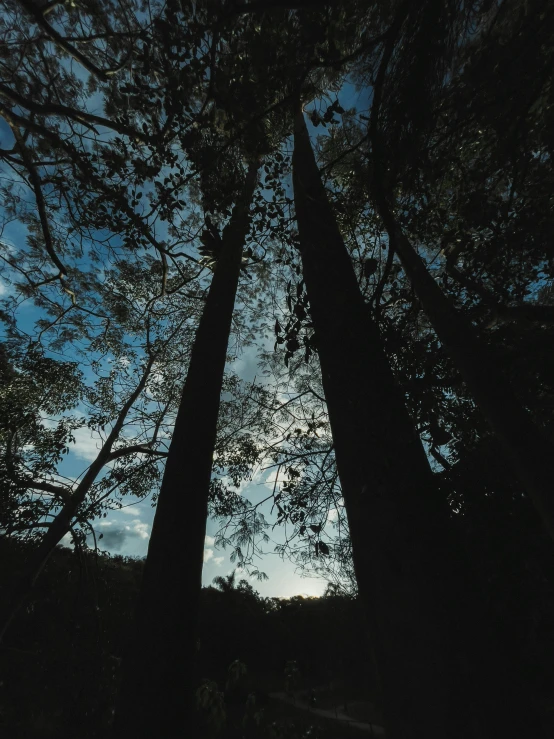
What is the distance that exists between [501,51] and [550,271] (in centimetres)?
180

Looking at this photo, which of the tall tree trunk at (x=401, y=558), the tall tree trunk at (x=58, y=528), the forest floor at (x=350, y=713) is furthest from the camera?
the forest floor at (x=350, y=713)

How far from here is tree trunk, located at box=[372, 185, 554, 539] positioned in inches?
70.8

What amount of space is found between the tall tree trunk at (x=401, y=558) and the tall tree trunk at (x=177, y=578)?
1.55 m

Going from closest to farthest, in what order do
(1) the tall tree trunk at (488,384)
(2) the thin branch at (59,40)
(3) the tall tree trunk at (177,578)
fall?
1. (1) the tall tree trunk at (488,384)
2. (3) the tall tree trunk at (177,578)
3. (2) the thin branch at (59,40)

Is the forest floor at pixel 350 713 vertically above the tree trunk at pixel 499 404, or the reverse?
the tree trunk at pixel 499 404

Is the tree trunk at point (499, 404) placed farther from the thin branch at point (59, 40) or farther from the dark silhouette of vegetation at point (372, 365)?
the thin branch at point (59, 40)

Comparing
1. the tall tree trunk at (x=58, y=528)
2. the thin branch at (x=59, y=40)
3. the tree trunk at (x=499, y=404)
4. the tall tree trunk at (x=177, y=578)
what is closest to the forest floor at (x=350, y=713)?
the tall tree trunk at (x=58, y=528)

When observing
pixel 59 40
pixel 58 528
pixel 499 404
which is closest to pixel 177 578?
pixel 499 404

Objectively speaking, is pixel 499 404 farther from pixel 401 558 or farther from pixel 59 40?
pixel 59 40

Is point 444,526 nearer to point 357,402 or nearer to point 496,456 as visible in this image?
point 357,402

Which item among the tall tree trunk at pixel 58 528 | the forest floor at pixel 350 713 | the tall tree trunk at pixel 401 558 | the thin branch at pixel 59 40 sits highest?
the thin branch at pixel 59 40

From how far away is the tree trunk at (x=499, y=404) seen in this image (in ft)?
5.90

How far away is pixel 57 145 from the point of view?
4.27 m

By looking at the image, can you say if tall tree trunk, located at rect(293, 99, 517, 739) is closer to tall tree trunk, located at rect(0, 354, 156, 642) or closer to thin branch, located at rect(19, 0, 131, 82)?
thin branch, located at rect(19, 0, 131, 82)
